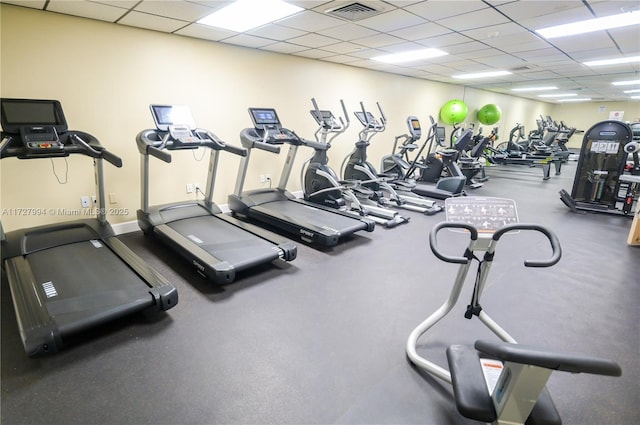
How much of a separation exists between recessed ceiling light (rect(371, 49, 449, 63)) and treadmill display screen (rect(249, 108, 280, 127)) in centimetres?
226

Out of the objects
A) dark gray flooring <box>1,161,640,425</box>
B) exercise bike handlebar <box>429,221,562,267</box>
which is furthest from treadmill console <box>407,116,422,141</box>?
exercise bike handlebar <box>429,221,562,267</box>

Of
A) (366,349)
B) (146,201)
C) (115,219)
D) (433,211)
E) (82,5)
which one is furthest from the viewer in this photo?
(433,211)

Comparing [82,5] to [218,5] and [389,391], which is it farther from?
[389,391]

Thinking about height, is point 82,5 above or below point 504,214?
above

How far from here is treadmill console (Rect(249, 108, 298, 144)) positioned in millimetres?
4273

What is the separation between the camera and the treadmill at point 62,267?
79.5 inches

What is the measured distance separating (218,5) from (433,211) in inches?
159

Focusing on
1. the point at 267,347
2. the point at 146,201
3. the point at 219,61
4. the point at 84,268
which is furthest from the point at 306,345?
the point at 219,61

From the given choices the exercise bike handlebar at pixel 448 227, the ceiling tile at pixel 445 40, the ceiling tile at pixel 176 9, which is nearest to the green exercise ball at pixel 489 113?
the ceiling tile at pixel 445 40

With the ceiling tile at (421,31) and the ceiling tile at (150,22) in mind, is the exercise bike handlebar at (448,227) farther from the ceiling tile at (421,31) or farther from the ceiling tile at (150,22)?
the ceiling tile at (150,22)

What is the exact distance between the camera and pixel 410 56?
539cm

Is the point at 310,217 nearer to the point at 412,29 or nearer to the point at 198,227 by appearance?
the point at 198,227

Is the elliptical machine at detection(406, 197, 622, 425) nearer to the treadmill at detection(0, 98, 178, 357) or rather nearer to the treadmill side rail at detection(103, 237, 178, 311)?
the treadmill side rail at detection(103, 237, 178, 311)

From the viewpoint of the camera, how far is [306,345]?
84.4 inches
